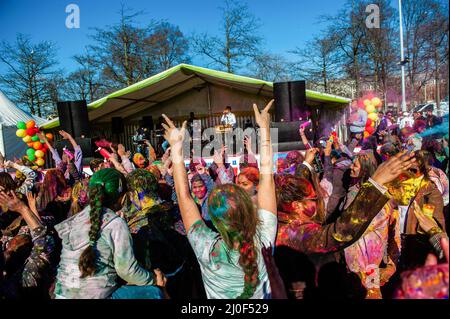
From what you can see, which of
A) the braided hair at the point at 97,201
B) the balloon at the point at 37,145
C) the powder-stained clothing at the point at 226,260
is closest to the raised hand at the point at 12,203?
the braided hair at the point at 97,201

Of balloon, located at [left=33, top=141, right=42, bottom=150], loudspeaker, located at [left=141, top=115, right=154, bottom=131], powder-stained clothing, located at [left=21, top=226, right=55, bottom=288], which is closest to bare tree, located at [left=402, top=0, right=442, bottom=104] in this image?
powder-stained clothing, located at [left=21, top=226, right=55, bottom=288]

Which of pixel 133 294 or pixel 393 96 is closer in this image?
pixel 133 294

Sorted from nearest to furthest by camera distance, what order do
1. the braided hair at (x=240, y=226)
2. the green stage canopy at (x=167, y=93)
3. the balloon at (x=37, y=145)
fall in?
the braided hair at (x=240, y=226) < the balloon at (x=37, y=145) < the green stage canopy at (x=167, y=93)

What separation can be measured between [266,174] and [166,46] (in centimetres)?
1199

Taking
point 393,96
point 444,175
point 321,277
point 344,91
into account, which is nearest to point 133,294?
point 321,277

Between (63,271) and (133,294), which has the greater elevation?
(63,271)

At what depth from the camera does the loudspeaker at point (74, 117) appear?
8.73 meters

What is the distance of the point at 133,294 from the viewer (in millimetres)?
1787

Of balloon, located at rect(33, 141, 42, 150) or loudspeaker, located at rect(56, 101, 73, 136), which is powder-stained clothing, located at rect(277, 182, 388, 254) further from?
loudspeaker, located at rect(56, 101, 73, 136)

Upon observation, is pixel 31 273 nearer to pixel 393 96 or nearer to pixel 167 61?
pixel 393 96

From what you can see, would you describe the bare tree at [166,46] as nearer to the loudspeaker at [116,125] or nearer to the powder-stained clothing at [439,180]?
the loudspeaker at [116,125]

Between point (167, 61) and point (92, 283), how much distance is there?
13.1m

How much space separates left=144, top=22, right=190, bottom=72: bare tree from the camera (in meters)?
11.7
